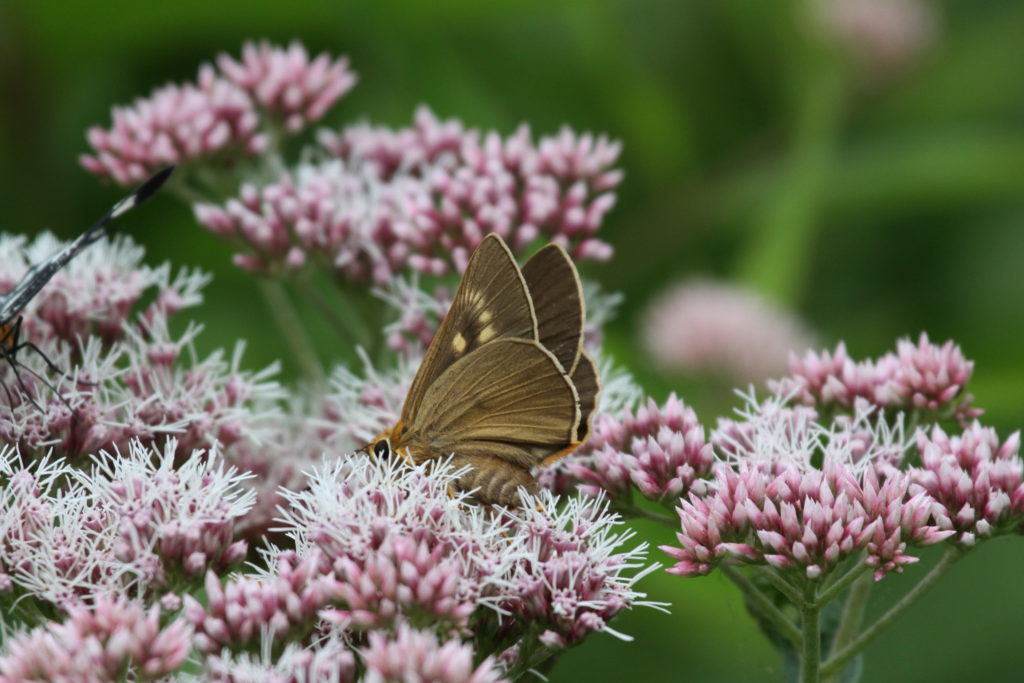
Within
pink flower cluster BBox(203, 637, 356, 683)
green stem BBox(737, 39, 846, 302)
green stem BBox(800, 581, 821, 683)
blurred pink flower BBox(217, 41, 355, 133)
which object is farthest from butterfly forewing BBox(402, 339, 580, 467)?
green stem BBox(737, 39, 846, 302)

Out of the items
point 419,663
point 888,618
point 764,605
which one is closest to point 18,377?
point 419,663

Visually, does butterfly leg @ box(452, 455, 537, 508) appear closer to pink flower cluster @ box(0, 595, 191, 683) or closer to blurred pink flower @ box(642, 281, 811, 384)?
pink flower cluster @ box(0, 595, 191, 683)

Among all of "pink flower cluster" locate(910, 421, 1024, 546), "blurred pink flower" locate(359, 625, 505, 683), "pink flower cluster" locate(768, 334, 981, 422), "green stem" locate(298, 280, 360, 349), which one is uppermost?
"pink flower cluster" locate(768, 334, 981, 422)

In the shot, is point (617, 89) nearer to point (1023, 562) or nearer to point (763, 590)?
point (1023, 562)

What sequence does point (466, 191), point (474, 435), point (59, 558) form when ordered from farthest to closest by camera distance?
point (466, 191), point (474, 435), point (59, 558)

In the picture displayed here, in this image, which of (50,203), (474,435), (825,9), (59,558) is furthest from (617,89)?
(59,558)

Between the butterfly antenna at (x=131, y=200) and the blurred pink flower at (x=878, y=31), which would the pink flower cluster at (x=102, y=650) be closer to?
the butterfly antenna at (x=131, y=200)

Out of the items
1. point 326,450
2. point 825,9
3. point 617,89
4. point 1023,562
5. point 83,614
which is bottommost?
point 83,614
